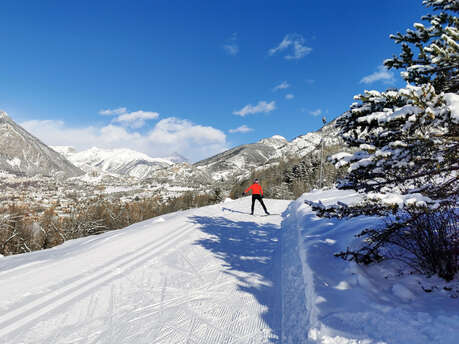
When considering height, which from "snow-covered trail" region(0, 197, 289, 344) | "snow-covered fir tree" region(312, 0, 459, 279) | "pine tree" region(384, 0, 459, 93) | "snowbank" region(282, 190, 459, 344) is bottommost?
"snow-covered trail" region(0, 197, 289, 344)

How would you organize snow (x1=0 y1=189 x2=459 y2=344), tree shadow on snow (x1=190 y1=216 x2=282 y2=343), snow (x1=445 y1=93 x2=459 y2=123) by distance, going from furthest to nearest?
1. tree shadow on snow (x1=190 y1=216 x2=282 y2=343)
2. snow (x1=0 y1=189 x2=459 y2=344)
3. snow (x1=445 y1=93 x2=459 y2=123)

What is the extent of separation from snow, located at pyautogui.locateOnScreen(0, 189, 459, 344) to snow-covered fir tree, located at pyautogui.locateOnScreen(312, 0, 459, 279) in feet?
1.49

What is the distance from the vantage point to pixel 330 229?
6203mm

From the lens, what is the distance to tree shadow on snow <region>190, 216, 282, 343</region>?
3.65 meters

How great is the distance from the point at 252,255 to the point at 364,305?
10.8 feet

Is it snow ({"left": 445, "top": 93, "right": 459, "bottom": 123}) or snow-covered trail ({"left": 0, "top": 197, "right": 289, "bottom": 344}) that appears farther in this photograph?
snow-covered trail ({"left": 0, "top": 197, "right": 289, "bottom": 344})

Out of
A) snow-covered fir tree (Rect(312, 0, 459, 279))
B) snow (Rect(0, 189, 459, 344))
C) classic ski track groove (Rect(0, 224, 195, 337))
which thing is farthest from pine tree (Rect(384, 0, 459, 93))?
classic ski track groove (Rect(0, 224, 195, 337))

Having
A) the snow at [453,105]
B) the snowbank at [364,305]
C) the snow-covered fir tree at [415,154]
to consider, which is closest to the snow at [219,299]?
the snowbank at [364,305]

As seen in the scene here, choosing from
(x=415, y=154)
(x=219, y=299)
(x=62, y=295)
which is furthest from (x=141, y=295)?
(x=415, y=154)

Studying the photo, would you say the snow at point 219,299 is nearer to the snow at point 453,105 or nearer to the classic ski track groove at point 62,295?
the classic ski track groove at point 62,295

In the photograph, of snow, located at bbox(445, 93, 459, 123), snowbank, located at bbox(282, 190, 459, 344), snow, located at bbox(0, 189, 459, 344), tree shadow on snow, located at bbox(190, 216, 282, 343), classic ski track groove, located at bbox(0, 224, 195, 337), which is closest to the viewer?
snow, located at bbox(445, 93, 459, 123)

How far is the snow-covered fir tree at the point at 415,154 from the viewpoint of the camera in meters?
2.39

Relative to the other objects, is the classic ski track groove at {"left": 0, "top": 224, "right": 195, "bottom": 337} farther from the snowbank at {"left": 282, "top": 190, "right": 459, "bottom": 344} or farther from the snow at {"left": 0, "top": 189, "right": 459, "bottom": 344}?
the snowbank at {"left": 282, "top": 190, "right": 459, "bottom": 344}

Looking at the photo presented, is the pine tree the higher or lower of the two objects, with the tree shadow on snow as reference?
higher
